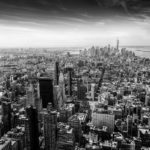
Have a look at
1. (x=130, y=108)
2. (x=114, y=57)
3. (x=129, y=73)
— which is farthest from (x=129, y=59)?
(x=130, y=108)

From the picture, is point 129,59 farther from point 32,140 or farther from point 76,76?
point 32,140

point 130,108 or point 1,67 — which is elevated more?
point 1,67

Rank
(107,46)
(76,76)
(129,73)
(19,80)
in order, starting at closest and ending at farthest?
(19,80) < (76,76) < (129,73) < (107,46)

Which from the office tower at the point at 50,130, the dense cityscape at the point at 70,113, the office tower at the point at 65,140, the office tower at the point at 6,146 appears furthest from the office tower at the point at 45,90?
the office tower at the point at 6,146

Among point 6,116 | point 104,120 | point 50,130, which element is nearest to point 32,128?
point 50,130

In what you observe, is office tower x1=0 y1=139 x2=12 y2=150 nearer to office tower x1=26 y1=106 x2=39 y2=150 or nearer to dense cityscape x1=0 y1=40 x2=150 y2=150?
dense cityscape x1=0 y1=40 x2=150 y2=150

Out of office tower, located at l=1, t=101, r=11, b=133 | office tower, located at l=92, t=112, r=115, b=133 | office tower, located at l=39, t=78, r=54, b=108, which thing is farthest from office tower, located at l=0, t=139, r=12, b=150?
office tower, located at l=39, t=78, r=54, b=108

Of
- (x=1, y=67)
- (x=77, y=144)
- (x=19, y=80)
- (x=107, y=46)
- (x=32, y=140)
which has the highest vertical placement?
(x=107, y=46)

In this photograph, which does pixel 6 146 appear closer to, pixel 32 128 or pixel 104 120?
pixel 32 128
